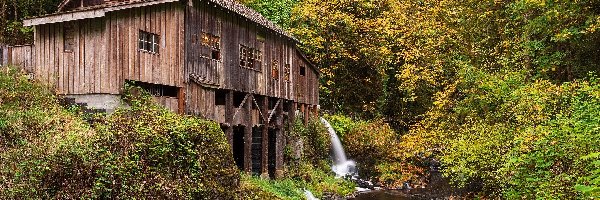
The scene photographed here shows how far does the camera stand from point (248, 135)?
21062 mm

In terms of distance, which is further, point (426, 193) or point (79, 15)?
point (426, 193)

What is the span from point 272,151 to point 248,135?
13.8ft

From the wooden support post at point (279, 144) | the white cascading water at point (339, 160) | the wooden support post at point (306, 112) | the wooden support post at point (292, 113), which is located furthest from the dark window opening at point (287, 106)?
the white cascading water at point (339, 160)

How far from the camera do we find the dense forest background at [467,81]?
1261cm

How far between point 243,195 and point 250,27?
347 inches

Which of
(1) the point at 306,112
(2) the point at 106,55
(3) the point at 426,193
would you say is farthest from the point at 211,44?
(3) the point at 426,193

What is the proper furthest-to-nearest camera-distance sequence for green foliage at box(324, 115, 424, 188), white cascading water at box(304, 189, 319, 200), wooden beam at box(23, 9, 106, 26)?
1. green foliage at box(324, 115, 424, 188)
2. white cascading water at box(304, 189, 319, 200)
3. wooden beam at box(23, 9, 106, 26)

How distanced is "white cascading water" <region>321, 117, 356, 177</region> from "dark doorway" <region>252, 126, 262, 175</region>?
6.18 metres

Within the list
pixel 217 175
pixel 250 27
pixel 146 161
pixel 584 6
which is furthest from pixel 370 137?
pixel 146 161

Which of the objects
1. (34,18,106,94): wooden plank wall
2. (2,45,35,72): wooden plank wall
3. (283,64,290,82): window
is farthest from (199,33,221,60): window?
(283,64,290,82): window

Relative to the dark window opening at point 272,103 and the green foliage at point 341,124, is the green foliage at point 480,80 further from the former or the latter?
the dark window opening at point 272,103

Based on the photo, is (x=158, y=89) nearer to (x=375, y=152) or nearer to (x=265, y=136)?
(x=265, y=136)

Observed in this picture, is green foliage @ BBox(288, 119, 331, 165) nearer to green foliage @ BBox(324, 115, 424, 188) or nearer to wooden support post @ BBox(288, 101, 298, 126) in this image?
wooden support post @ BBox(288, 101, 298, 126)

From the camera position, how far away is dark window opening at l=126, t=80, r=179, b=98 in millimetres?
16094
